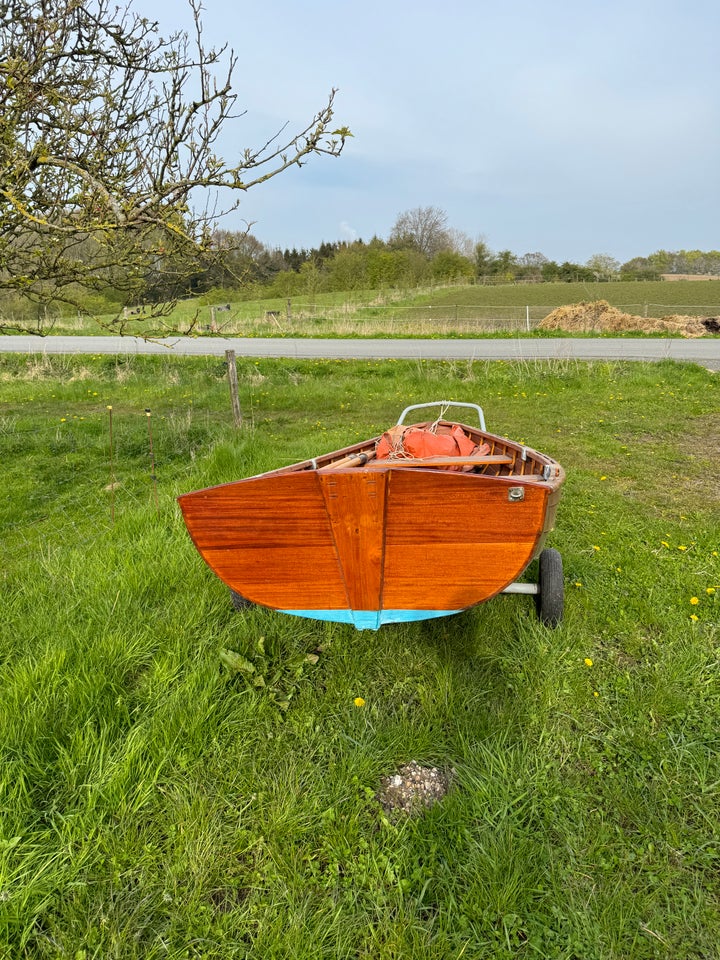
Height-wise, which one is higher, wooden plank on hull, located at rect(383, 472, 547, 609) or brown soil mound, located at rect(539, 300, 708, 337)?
brown soil mound, located at rect(539, 300, 708, 337)

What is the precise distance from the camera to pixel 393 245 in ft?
181

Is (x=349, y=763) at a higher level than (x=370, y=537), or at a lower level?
lower

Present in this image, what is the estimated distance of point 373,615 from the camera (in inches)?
98.9

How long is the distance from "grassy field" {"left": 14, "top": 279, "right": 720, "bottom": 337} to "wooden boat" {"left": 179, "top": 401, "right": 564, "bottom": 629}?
976 centimetres

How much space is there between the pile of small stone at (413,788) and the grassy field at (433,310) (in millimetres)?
10551

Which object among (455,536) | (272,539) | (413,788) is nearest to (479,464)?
(455,536)

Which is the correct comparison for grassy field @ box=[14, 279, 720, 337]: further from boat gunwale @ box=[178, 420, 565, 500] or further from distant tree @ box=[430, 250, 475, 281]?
boat gunwale @ box=[178, 420, 565, 500]

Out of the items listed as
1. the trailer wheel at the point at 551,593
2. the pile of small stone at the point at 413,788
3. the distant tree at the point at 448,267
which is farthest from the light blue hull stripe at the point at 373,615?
the distant tree at the point at 448,267

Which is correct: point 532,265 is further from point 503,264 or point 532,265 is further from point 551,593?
point 551,593

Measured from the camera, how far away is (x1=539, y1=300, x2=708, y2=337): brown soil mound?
21031 millimetres

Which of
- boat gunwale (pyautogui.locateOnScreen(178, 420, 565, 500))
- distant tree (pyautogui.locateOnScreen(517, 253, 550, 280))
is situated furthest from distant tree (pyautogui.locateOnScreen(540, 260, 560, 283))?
boat gunwale (pyautogui.locateOnScreen(178, 420, 565, 500))

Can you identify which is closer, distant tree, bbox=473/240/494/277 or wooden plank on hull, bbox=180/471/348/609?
wooden plank on hull, bbox=180/471/348/609

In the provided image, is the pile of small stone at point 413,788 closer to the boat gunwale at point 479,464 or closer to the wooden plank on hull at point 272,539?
the wooden plank on hull at point 272,539

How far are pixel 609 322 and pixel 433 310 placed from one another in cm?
1023
